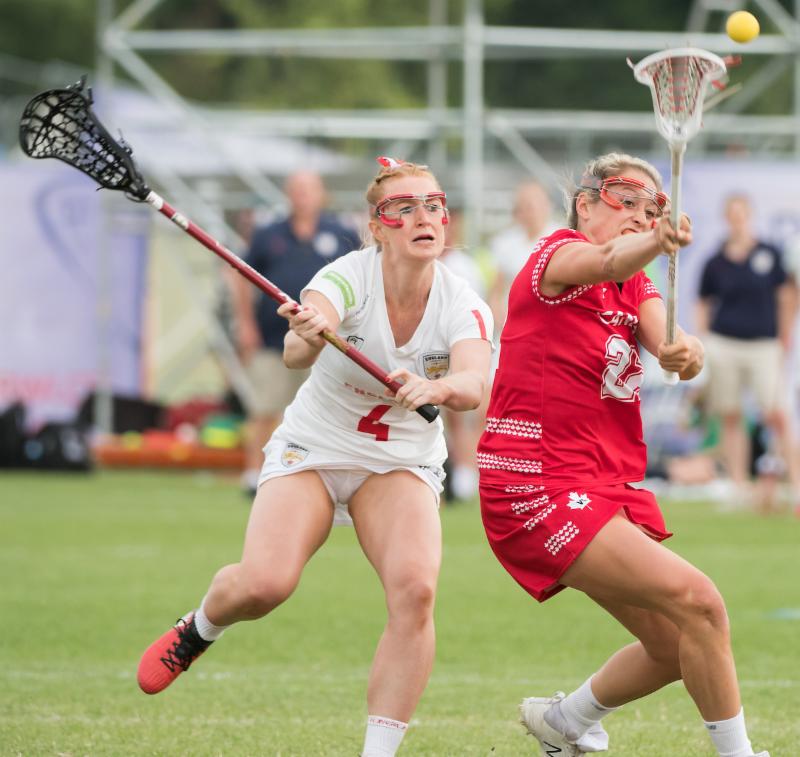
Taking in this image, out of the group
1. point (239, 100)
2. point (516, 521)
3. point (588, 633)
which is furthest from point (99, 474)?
point (239, 100)

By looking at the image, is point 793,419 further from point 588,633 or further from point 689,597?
point 689,597

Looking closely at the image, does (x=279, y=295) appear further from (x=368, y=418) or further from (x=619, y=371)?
(x=619, y=371)

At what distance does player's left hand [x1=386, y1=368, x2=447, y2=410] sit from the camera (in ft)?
18.0

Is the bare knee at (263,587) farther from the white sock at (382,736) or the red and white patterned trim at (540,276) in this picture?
the red and white patterned trim at (540,276)

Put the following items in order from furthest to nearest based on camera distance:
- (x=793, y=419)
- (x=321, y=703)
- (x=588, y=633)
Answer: (x=793, y=419)
(x=588, y=633)
(x=321, y=703)

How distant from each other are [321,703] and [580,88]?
3419 centimetres

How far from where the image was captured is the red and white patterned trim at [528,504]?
5.26 metres

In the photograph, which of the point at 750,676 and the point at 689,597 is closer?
the point at 689,597

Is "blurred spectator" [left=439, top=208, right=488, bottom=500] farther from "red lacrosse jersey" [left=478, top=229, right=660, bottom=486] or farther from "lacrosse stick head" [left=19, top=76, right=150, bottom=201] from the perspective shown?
"red lacrosse jersey" [left=478, top=229, right=660, bottom=486]

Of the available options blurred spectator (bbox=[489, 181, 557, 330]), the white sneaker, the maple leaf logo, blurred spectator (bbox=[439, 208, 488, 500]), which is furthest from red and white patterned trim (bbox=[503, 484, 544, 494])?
blurred spectator (bbox=[439, 208, 488, 500])

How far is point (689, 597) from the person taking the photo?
504 cm

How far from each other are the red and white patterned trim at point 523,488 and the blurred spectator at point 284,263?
7848mm

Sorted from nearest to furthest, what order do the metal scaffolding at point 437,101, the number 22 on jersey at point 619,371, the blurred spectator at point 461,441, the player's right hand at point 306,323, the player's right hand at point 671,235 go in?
the player's right hand at point 671,235, the number 22 on jersey at point 619,371, the player's right hand at point 306,323, the blurred spectator at point 461,441, the metal scaffolding at point 437,101

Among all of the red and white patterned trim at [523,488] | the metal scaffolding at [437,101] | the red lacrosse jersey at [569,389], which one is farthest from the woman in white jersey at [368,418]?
the metal scaffolding at [437,101]
